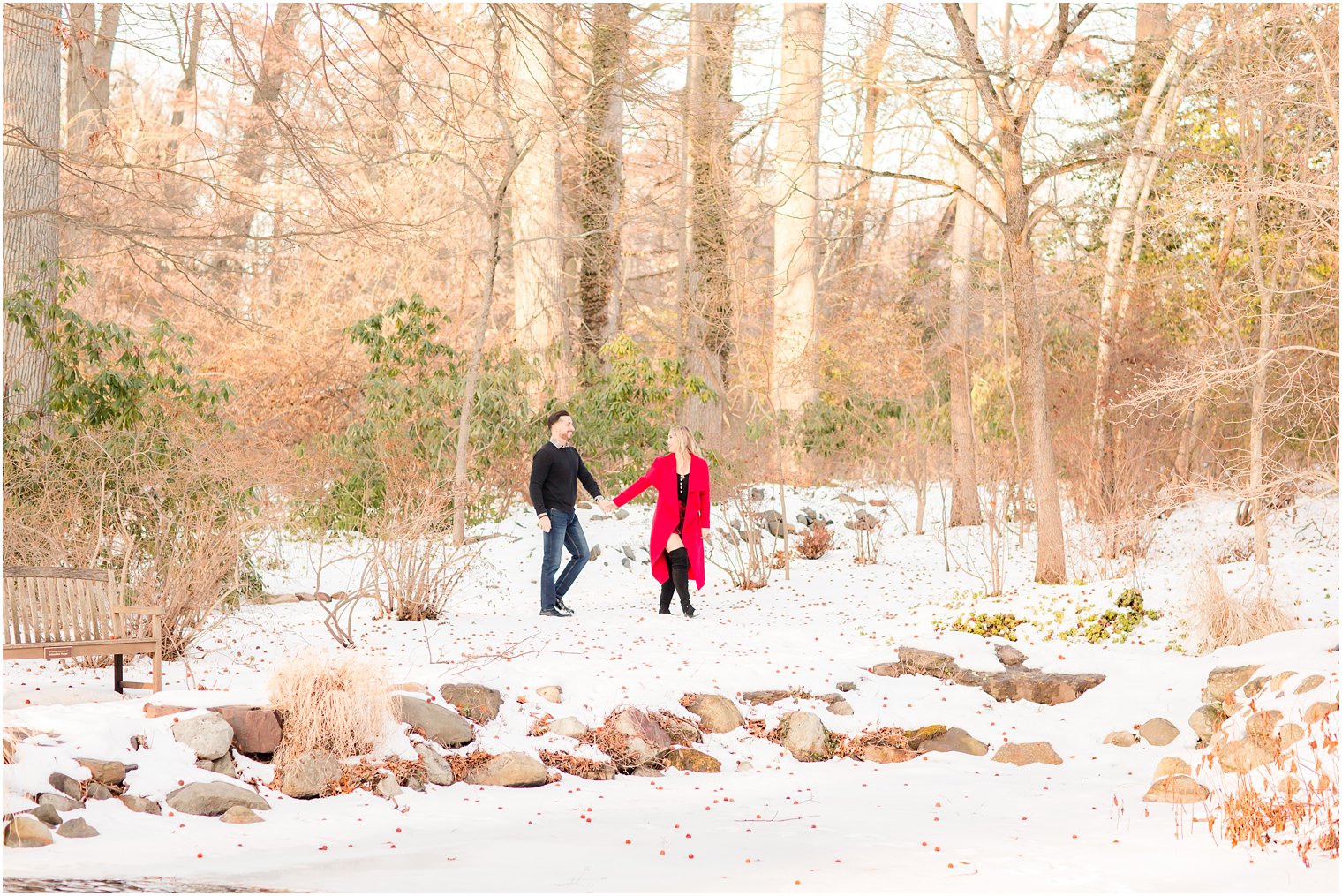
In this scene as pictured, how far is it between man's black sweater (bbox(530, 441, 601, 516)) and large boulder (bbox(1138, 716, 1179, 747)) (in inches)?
177

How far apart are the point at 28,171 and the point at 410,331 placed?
4.50m

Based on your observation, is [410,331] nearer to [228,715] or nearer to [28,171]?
[28,171]

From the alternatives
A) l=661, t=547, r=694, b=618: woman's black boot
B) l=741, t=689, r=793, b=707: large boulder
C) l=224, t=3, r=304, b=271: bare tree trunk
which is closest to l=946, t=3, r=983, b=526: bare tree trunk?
l=661, t=547, r=694, b=618: woman's black boot

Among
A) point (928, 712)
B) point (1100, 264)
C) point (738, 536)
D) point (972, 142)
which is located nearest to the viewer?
point (928, 712)

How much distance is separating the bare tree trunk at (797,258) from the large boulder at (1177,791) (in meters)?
10.4

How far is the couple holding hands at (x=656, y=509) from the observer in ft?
33.7

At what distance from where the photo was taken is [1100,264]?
1541cm

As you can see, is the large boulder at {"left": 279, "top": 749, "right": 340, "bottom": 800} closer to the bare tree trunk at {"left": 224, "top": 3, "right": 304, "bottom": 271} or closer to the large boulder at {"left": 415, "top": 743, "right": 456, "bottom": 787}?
the large boulder at {"left": 415, "top": 743, "right": 456, "bottom": 787}

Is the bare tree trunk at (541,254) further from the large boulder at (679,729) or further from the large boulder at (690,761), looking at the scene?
the large boulder at (690,761)

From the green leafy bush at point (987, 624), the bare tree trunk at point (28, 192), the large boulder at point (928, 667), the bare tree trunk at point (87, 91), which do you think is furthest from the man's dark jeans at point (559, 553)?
the bare tree trunk at point (87, 91)

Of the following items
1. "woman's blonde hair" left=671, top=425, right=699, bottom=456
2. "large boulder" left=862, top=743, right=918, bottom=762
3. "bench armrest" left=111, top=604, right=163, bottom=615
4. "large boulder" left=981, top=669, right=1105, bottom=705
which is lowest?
"large boulder" left=862, top=743, right=918, bottom=762

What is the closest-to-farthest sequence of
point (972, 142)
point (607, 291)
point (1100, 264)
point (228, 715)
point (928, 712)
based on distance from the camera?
point (228, 715) → point (928, 712) → point (972, 142) → point (1100, 264) → point (607, 291)

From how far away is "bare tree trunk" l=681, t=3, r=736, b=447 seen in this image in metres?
16.1

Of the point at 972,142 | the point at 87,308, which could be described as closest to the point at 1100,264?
the point at 972,142
